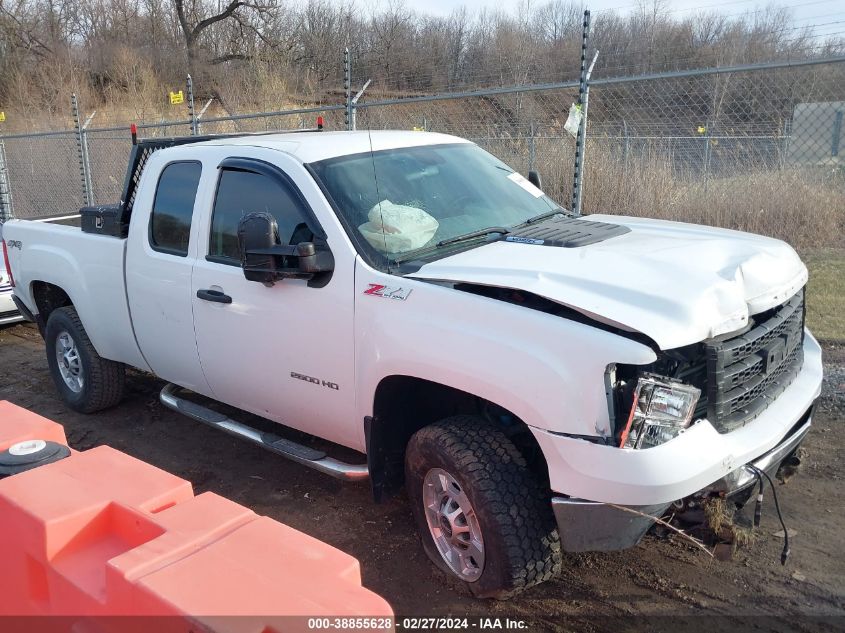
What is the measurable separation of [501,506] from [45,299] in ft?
15.4

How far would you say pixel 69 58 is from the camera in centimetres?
2981

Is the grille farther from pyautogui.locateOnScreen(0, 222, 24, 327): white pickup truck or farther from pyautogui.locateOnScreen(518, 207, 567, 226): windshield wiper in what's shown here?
pyautogui.locateOnScreen(0, 222, 24, 327): white pickup truck

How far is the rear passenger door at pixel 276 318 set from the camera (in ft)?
11.9

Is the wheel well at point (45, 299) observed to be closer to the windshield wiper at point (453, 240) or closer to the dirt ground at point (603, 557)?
the dirt ground at point (603, 557)

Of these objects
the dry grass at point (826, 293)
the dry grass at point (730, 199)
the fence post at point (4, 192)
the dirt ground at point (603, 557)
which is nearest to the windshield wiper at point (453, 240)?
the dirt ground at point (603, 557)

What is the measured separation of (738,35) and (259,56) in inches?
767

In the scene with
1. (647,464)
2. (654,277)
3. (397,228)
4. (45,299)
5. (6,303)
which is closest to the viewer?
(647,464)

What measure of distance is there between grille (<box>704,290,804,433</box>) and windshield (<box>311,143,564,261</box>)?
4.72 feet

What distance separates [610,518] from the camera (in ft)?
9.00

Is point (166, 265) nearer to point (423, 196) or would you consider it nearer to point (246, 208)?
point (246, 208)

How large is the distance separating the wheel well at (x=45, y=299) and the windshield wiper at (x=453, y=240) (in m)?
3.67

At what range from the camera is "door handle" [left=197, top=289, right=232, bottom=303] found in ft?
13.5

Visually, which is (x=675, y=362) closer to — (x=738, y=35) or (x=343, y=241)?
(x=343, y=241)

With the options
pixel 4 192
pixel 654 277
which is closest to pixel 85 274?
pixel 654 277
